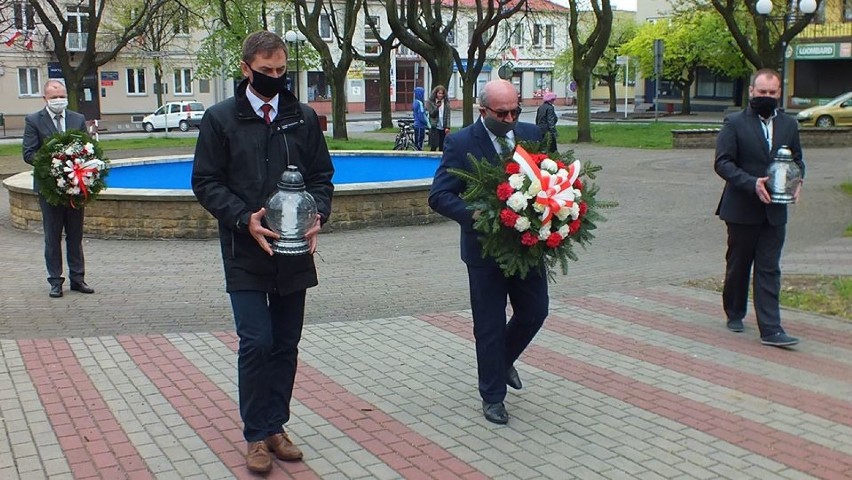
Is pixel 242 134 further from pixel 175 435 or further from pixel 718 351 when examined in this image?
pixel 718 351

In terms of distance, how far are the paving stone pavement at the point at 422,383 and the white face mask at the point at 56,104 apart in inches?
70.5

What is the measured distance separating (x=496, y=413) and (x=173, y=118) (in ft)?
156

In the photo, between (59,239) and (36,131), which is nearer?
(59,239)

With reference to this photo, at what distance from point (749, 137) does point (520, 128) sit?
8.07 feet

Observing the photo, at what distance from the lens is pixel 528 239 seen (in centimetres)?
495

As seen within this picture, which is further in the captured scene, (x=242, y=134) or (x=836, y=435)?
(x=836, y=435)

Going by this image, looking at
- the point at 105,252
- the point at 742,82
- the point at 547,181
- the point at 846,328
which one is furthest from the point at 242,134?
the point at 742,82

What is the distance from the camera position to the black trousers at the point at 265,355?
4559mm

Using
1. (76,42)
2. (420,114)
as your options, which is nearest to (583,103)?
(420,114)

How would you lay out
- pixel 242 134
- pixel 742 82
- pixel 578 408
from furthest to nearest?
1. pixel 742 82
2. pixel 578 408
3. pixel 242 134

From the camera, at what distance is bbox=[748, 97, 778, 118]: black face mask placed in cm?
683

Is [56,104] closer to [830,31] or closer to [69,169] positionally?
[69,169]

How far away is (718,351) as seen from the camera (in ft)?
22.6

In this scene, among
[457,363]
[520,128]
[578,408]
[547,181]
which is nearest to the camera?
[547,181]
